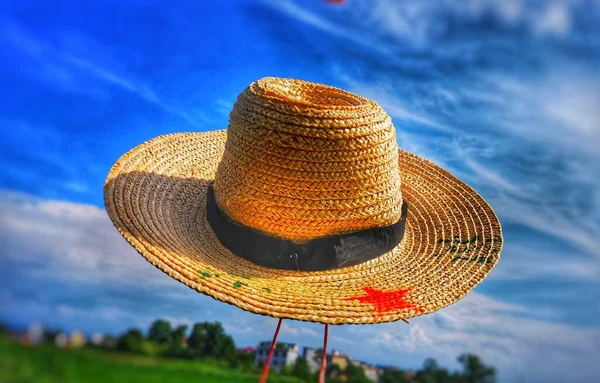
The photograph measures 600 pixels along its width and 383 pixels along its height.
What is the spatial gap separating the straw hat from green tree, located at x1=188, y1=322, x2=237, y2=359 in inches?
7.0

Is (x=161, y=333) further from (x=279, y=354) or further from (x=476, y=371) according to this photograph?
(x=476, y=371)

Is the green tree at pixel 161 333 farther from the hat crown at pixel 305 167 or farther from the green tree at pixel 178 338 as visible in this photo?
the hat crown at pixel 305 167

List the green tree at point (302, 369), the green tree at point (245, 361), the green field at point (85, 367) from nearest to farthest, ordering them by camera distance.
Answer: the green field at point (85, 367)
the green tree at point (245, 361)
the green tree at point (302, 369)

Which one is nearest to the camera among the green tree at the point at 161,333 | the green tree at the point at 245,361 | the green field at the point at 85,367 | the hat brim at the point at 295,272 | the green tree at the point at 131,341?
the green field at the point at 85,367

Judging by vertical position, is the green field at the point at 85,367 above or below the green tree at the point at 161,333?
below

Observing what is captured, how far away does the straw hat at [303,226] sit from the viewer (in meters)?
1.48

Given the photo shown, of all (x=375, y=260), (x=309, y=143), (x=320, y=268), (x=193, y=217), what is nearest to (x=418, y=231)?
(x=375, y=260)

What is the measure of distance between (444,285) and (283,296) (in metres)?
0.49

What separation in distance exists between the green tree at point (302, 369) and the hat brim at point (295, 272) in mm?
284

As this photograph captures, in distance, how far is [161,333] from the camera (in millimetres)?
1357

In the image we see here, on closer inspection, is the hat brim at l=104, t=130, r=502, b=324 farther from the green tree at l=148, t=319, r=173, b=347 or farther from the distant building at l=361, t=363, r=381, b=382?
the distant building at l=361, t=363, r=381, b=382

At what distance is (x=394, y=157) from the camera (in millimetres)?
1695

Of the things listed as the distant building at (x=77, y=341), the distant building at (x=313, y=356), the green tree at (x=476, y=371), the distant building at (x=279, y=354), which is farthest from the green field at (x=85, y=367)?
the green tree at (x=476, y=371)

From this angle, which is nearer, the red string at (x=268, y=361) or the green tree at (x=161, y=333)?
the green tree at (x=161, y=333)
